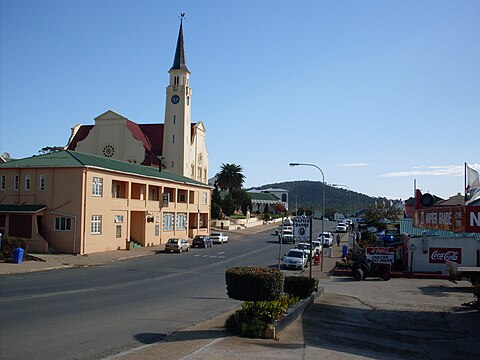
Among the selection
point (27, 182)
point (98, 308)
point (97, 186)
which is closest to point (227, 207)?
point (97, 186)

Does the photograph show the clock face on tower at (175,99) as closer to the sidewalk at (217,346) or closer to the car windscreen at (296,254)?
the car windscreen at (296,254)

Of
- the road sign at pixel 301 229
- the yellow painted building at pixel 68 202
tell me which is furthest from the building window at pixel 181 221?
the road sign at pixel 301 229

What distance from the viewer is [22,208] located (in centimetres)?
4034

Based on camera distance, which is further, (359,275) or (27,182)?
(27,182)

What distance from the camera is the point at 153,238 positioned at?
54.4 meters

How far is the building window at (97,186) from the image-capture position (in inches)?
1681

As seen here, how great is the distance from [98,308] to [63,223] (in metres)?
25.9

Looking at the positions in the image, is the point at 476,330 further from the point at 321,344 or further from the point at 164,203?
the point at 164,203

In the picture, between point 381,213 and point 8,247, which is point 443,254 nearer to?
point 8,247

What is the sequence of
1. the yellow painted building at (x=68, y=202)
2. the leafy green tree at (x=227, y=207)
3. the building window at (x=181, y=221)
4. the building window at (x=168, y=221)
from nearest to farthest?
the yellow painted building at (x=68, y=202) < the building window at (x=168, y=221) < the building window at (x=181, y=221) < the leafy green tree at (x=227, y=207)

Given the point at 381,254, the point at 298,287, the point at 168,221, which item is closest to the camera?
the point at 298,287

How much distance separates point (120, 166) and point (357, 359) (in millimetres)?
41582

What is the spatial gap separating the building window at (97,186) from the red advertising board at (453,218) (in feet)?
94.9

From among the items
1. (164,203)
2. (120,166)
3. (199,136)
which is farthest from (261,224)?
(120,166)
